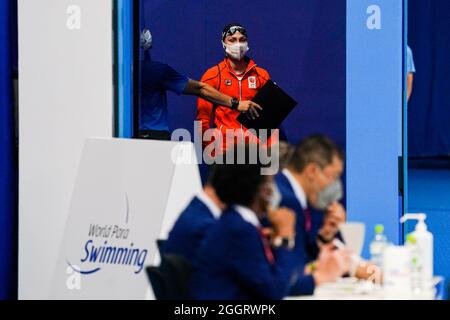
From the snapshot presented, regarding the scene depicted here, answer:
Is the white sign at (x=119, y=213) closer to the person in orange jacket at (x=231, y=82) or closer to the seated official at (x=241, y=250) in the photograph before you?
the seated official at (x=241, y=250)

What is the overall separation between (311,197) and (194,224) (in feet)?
1.11

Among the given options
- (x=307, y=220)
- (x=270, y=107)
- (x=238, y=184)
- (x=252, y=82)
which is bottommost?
(x=307, y=220)

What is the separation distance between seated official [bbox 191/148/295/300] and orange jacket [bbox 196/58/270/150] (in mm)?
1629

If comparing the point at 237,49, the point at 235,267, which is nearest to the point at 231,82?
the point at 237,49

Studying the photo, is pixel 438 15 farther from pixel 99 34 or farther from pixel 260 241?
pixel 260 241

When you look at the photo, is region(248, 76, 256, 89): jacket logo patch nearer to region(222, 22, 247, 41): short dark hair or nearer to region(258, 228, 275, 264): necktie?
region(222, 22, 247, 41): short dark hair

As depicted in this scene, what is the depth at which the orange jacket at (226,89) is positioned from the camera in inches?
171

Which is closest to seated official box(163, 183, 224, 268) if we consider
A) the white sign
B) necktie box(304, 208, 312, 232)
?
necktie box(304, 208, 312, 232)

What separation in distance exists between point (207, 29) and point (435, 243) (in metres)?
2.34

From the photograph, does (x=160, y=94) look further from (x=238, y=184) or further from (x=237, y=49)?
(x=238, y=184)

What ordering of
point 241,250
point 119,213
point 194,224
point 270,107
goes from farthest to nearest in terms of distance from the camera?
1. point 270,107
2. point 119,213
3. point 194,224
4. point 241,250

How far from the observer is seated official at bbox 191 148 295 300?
2613 mm

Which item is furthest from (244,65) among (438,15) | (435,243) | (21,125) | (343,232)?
(438,15)

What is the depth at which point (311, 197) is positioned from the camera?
9.22ft
